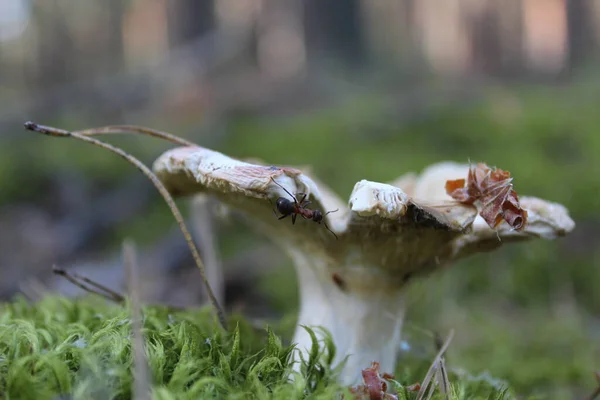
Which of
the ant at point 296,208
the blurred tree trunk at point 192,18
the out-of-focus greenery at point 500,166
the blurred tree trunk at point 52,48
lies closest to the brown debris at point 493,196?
the ant at point 296,208

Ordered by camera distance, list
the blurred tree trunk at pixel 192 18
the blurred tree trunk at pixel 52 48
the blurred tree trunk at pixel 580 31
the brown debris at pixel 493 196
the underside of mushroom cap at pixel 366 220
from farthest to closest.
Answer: the blurred tree trunk at pixel 52 48 < the blurred tree trunk at pixel 580 31 < the blurred tree trunk at pixel 192 18 < the brown debris at pixel 493 196 < the underside of mushroom cap at pixel 366 220

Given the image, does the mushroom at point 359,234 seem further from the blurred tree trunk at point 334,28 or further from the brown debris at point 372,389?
the blurred tree trunk at point 334,28

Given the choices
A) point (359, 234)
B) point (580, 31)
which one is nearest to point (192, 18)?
point (580, 31)

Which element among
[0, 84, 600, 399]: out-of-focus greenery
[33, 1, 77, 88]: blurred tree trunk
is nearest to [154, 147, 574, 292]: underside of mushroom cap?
[0, 84, 600, 399]: out-of-focus greenery

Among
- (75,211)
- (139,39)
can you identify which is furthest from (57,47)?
(75,211)

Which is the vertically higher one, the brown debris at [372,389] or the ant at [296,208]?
the ant at [296,208]

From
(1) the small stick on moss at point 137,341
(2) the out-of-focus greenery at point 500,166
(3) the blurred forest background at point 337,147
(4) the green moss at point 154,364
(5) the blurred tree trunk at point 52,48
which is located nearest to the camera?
(1) the small stick on moss at point 137,341

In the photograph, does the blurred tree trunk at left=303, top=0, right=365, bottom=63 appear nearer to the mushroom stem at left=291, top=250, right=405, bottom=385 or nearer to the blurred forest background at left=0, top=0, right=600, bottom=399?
the blurred forest background at left=0, top=0, right=600, bottom=399
